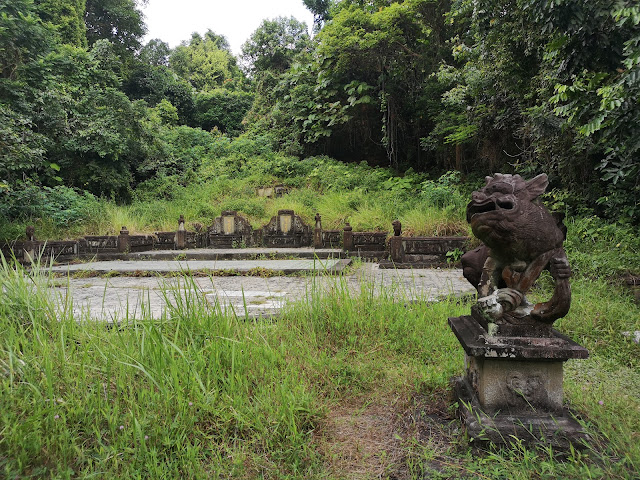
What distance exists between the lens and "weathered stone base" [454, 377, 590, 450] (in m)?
1.66

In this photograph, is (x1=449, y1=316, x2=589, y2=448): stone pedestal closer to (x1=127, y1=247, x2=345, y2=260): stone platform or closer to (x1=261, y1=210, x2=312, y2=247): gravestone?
(x1=127, y1=247, x2=345, y2=260): stone platform

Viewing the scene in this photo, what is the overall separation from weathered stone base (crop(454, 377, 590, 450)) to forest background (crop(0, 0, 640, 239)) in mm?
3189

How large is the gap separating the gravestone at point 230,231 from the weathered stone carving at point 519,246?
8424 mm

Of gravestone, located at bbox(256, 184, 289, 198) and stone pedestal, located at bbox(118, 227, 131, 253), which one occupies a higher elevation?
gravestone, located at bbox(256, 184, 289, 198)

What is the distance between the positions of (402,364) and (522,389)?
80 cm

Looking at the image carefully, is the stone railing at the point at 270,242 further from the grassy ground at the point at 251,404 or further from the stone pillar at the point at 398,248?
the grassy ground at the point at 251,404

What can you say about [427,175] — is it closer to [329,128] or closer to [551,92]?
[329,128]

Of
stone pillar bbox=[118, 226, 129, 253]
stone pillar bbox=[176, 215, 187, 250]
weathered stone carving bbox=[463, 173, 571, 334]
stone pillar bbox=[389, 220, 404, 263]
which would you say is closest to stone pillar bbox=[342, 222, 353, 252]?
stone pillar bbox=[389, 220, 404, 263]

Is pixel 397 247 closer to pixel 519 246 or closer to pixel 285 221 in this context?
pixel 285 221

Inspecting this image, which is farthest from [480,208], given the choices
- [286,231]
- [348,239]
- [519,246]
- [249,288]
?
[286,231]

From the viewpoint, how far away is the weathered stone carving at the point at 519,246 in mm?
1712

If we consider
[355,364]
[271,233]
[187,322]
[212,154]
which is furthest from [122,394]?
[212,154]

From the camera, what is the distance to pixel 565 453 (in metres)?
1.63

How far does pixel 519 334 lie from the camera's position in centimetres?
179
